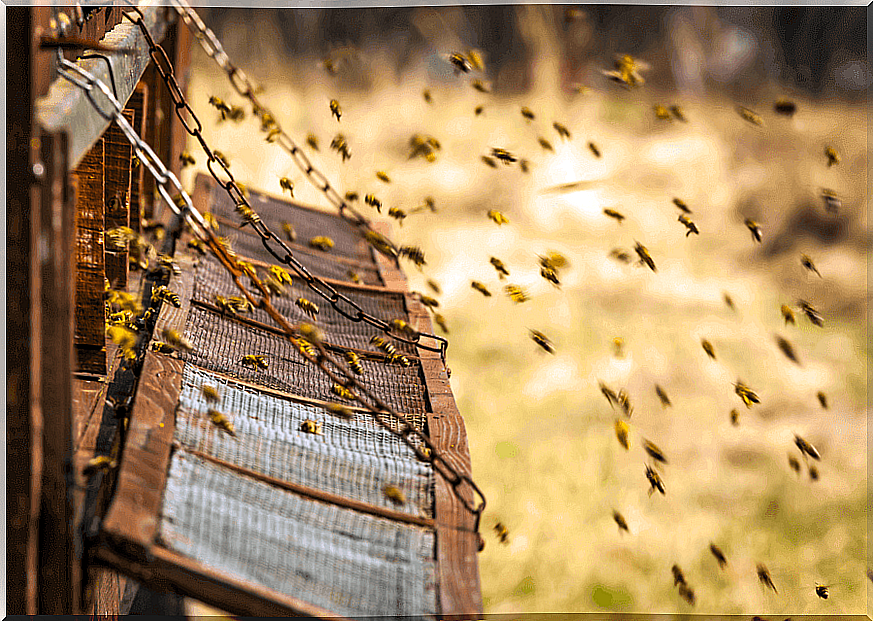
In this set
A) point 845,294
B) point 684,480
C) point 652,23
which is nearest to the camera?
point 684,480

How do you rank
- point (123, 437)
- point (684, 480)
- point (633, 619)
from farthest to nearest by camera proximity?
1. point (684, 480)
2. point (633, 619)
3. point (123, 437)

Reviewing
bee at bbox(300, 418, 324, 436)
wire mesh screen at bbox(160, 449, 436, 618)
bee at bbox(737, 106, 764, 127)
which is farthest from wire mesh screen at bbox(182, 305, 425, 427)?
bee at bbox(737, 106, 764, 127)

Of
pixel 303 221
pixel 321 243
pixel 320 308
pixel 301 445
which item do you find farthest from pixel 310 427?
pixel 303 221

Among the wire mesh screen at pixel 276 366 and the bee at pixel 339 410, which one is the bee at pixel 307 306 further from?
the bee at pixel 339 410

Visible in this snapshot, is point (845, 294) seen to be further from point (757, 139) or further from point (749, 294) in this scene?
point (757, 139)

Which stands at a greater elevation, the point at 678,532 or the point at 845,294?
the point at 845,294

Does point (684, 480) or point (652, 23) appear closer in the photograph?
point (684, 480)

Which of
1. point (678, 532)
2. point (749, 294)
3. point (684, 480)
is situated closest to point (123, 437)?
point (678, 532)
